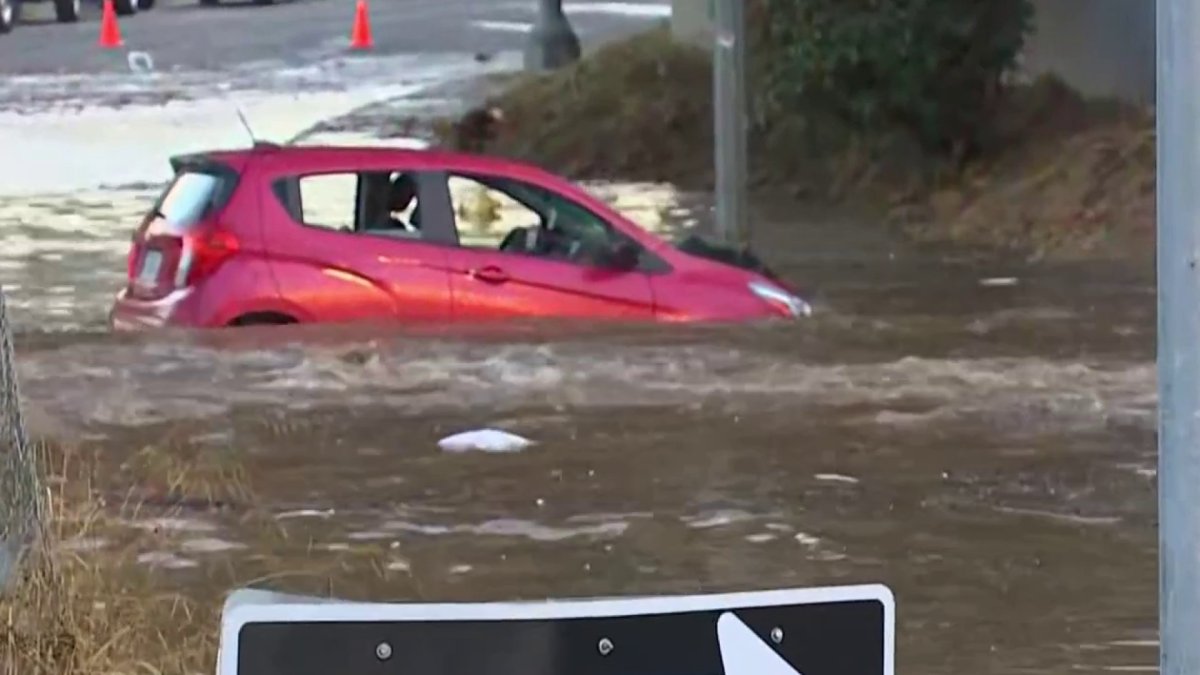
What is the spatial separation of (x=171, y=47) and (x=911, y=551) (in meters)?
33.0

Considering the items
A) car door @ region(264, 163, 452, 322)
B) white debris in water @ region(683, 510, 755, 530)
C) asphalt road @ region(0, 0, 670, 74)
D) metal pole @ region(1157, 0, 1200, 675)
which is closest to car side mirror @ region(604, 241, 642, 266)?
car door @ region(264, 163, 452, 322)

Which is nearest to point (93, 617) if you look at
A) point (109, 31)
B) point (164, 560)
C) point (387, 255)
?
point (164, 560)

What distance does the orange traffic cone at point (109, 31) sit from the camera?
128 feet

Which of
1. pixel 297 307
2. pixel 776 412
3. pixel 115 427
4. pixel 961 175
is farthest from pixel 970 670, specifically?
pixel 961 175

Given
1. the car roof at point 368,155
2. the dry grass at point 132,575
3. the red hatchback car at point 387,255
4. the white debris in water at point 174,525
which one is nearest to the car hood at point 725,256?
the red hatchback car at point 387,255

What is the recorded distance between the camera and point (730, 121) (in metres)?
18.1

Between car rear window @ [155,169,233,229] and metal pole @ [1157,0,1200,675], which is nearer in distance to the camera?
metal pole @ [1157,0,1200,675]

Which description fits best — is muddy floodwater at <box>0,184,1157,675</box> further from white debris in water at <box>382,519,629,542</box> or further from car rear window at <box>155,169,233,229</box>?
car rear window at <box>155,169,233,229</box>

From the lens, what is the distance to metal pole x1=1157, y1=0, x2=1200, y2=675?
2893 millimetres

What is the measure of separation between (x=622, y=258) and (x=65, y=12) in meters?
31.1

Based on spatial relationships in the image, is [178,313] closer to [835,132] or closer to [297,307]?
[297,307]

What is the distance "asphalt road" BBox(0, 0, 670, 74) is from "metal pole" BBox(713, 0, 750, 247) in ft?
50.6

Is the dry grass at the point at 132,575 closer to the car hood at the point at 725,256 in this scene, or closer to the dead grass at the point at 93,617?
the dead grass at the point at 93,617

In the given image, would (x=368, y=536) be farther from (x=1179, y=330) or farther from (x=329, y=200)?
(x=329, y=200)
